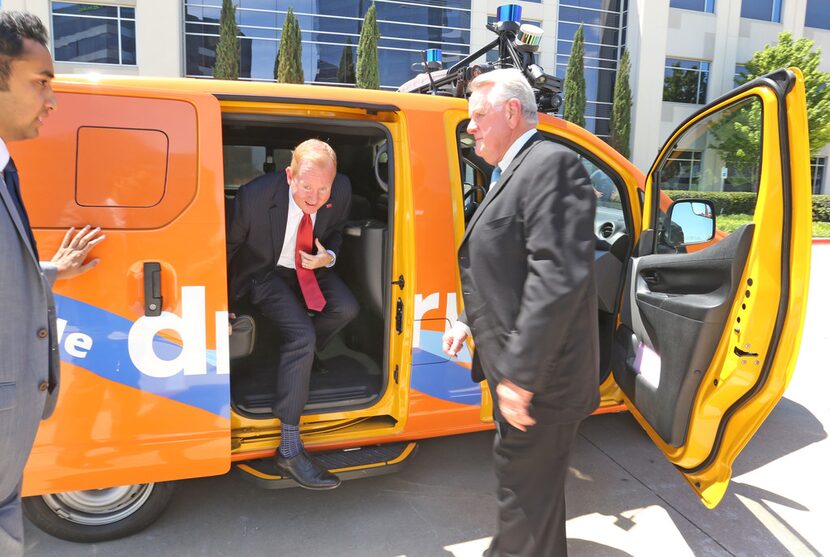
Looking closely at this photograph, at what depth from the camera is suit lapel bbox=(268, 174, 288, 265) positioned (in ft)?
8.80

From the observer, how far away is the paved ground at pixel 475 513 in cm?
250

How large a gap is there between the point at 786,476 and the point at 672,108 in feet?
73.7

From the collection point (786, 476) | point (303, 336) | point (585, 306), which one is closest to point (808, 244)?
point (585, 306)

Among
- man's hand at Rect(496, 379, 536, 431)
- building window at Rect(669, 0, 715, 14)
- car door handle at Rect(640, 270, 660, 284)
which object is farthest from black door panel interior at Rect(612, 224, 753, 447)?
building window at Rect(669, 0, 715, 14)

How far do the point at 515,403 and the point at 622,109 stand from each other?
890 inches

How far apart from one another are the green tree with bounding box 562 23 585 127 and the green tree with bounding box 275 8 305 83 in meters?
9.77

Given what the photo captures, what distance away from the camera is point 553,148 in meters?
1.75

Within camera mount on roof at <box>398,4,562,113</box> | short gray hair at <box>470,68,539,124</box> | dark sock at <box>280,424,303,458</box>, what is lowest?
dark sock at <box>280,424,303,458</box>

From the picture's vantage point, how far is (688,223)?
279 cm

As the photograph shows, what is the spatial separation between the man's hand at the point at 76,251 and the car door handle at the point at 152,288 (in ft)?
0.59

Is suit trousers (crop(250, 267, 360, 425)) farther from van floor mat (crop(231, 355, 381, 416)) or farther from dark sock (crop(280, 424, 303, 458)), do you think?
van floor mat (crop(231, 355, 381, 416))

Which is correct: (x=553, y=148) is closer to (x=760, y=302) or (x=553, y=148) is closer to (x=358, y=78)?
(x=760, y=302)

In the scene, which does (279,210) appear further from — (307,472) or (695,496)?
(695,496)

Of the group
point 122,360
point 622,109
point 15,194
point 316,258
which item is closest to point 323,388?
point 316,258
